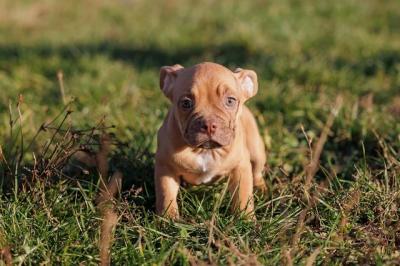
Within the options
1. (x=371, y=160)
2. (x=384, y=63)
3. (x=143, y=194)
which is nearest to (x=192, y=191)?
(x=143, y=194)

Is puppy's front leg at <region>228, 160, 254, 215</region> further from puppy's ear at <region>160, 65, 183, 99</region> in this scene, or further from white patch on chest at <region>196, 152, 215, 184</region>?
puppy's ear at <region>160, 65, 183, 99</region>

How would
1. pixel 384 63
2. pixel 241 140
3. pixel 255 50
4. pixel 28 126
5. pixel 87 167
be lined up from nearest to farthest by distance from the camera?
pixel 241 140
pixel 87 167
pixel 28 126
pixel 384 63
pixel 255 50

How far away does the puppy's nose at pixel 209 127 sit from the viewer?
3.73 metres

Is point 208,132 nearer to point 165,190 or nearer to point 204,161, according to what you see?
point 204,161

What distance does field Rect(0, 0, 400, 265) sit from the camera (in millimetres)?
3732

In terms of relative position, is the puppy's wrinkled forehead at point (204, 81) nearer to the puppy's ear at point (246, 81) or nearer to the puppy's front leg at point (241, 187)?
the puppy's ear at point (246, 81)

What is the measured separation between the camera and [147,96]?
726cm

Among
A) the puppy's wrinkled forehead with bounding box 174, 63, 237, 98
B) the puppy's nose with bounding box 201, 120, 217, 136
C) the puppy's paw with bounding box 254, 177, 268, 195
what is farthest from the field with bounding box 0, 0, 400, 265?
the puppy's wrinkled forehead with bounding box 174, 63, 237, 98

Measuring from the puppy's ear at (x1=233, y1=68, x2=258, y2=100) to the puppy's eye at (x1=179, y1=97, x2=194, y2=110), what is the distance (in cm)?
44

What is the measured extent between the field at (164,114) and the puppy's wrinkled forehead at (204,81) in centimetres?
62

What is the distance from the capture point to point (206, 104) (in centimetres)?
389

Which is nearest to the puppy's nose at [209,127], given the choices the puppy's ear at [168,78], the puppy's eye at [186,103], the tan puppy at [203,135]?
the tan puppy at [203,135]

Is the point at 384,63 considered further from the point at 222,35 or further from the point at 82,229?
the point at 82,229

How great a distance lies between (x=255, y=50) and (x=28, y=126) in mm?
3623
